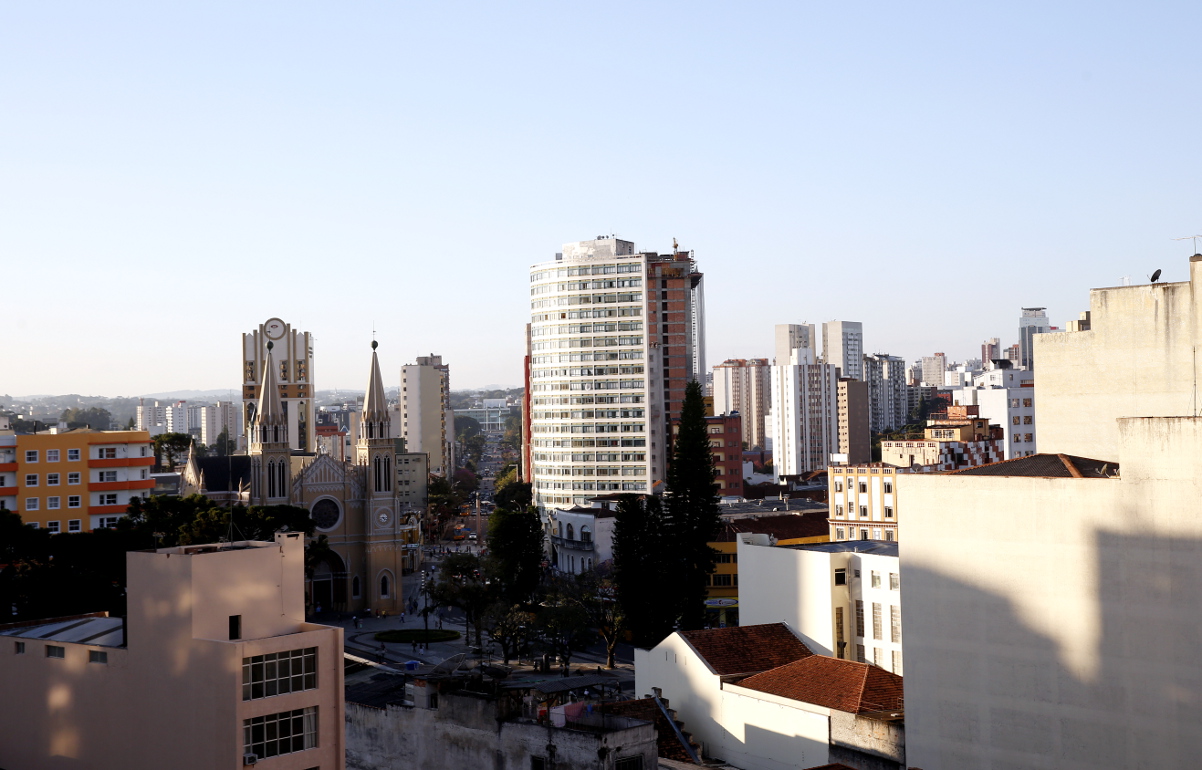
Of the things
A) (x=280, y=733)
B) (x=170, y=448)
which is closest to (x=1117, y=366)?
(x=280, y=733)

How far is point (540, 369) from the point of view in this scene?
10819 centimetres

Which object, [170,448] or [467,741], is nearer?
[467,741]

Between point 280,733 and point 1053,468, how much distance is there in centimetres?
1948

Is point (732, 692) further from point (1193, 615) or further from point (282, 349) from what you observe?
point (282, 349)

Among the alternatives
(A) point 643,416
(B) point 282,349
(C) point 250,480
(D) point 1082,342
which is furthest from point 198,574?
(B) point 282,349

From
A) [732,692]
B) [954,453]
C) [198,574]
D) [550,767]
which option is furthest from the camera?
[954,453]

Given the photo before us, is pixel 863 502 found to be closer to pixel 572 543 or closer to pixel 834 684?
pixel 572 543

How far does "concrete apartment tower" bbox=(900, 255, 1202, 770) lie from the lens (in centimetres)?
2588

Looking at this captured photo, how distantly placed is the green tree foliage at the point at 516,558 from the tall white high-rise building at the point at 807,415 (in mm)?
101713

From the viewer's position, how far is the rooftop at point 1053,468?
1158 inches

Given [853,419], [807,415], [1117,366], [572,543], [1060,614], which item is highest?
[807,415]

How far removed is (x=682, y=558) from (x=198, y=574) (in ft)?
141

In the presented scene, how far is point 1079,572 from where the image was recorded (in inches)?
1080

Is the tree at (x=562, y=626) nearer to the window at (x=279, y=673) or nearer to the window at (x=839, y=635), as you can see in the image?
the window at (x=839, y=635)
